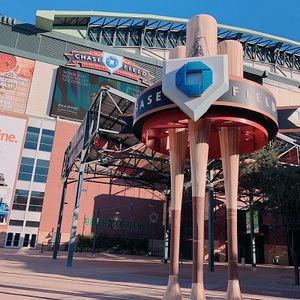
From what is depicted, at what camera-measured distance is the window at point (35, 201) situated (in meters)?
45.6

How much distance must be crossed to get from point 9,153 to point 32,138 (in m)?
3.85

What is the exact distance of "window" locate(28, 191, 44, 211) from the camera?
45562 millimetres

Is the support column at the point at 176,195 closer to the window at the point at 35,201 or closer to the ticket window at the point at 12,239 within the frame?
the window at the point at 35,201

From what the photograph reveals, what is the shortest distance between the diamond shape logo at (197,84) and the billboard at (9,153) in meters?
41.0

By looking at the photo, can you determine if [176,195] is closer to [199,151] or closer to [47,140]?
[199,151]

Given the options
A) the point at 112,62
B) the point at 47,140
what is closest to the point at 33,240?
the point at 47,140

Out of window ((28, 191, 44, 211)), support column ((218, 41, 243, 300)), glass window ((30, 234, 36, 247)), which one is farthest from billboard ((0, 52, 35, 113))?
support column ((218, 41, 243, 300))

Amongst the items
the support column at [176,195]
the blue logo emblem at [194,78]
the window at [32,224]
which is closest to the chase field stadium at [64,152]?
the window at [32,224]

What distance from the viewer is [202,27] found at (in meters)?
9.51

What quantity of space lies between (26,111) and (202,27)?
147 feet

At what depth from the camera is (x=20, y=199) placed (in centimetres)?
4538

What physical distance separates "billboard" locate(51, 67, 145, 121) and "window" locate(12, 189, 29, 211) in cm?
1251

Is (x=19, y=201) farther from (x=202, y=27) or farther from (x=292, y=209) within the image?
(x=202, y=27)

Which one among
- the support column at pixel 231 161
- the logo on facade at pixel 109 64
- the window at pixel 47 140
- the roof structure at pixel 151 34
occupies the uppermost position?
the roof structure at pixel 151 34
